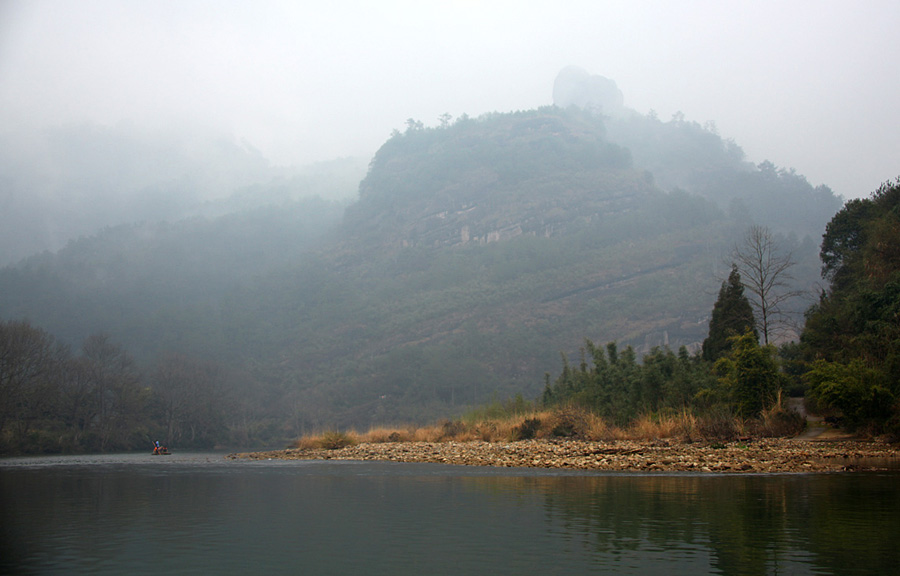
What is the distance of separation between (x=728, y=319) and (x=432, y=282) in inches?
4470

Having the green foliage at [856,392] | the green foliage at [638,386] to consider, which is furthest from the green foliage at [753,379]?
the green foliage at [856,392]

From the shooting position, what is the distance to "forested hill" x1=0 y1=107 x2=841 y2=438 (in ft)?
359

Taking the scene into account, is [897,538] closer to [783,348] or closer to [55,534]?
[55,534]

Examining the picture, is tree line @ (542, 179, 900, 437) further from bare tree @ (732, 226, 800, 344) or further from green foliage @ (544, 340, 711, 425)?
bare tree @ (732, 226, 800, 344)

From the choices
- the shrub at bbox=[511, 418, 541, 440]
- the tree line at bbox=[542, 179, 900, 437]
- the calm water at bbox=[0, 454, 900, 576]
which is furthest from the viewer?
the shrub at bbox=[511, 418, 541, 440]

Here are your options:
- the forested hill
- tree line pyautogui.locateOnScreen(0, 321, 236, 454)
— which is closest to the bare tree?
the forested hill

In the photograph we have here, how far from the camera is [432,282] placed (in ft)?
493

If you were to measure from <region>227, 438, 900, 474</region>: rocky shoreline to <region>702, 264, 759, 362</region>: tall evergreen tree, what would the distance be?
1578 cm

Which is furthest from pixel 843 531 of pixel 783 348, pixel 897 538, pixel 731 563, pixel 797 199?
pixel 797 199

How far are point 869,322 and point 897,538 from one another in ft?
69.6

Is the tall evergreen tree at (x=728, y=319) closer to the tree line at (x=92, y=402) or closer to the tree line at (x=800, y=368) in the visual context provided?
the tree line at (x=800, y=368)

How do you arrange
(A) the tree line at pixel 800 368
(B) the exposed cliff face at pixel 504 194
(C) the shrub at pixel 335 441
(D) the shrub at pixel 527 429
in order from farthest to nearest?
(B) the exposed cliff face at pixel 504 194 → (C) the shrub at pixel 335 441 → (D) the shrub at pixel 527 429 → (A) the tree line at pixel 800 368

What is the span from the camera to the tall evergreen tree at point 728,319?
38.3 metres

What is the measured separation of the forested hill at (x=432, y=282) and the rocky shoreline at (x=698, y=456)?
7154 centimetres
